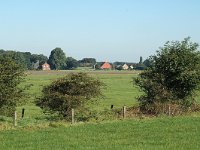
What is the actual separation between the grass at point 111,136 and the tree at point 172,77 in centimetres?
785

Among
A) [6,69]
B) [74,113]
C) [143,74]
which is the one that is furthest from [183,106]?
[6,69]

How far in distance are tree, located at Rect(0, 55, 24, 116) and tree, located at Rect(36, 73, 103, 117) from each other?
1.41 metres

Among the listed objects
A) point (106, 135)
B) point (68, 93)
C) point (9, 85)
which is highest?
point (9, 85)

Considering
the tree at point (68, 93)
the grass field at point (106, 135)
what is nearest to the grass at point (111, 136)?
the grass field at point (106, 135)

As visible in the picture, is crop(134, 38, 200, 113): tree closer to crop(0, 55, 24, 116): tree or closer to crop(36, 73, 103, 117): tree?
crop(36, 73, 103, 117): tree

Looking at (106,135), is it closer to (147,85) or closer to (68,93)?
(68,93)

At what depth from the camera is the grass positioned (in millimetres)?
17344

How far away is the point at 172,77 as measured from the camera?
34250 mm

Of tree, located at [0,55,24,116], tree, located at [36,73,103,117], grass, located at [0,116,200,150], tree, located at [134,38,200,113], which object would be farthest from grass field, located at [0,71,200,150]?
tree, located at [134,38,200,113]

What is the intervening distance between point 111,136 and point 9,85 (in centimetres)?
975

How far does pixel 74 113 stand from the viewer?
1097 inches

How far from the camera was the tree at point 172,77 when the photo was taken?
33000 millimetres

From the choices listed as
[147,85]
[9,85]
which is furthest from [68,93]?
[147,85]

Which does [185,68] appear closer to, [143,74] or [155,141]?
[143,74]
